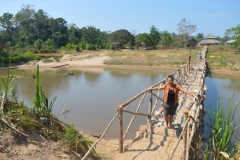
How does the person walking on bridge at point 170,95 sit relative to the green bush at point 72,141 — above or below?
above

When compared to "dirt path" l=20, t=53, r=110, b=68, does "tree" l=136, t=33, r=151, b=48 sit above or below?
above

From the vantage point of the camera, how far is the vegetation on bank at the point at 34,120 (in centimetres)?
326

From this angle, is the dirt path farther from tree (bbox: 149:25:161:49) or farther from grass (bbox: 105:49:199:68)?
tree (bbox: 149:25:161:49)

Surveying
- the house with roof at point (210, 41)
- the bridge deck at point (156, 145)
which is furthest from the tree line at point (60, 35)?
the bridge deck at point (156, 145)

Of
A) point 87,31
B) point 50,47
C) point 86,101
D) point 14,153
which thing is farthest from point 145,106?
point 87,31

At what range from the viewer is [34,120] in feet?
11.5

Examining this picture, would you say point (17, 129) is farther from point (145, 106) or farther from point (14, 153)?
point (145, 106)

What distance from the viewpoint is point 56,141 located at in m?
3.71

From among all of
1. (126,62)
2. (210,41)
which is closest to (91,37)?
(126,62)

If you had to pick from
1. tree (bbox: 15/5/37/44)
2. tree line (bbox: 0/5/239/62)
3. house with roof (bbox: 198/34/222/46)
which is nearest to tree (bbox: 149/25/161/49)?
tree line (bbox: 0/5/239/62)

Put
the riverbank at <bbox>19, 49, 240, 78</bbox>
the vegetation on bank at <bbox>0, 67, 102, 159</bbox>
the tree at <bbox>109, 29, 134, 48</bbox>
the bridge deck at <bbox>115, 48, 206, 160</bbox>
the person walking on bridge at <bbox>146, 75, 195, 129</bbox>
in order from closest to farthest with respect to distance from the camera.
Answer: the vegetation on bank at <bbox>0, 67, 102, 159</bbox>, the bridge deck at <bbox>115, 48, 206, 160</bbox>, the person walking on bridge at <bbox>146, 75, 195, 129</bbox>, the riverbank at <bbox>19, 49, 240, 78</bbox>, the tree at <bbox>109, 29, 134, 48</bbox>

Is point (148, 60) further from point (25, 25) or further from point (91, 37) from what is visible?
point (25, 25)

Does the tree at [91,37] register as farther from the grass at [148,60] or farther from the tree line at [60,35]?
the grass at [148,60]

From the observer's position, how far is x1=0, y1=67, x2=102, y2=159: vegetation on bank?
128 inches
